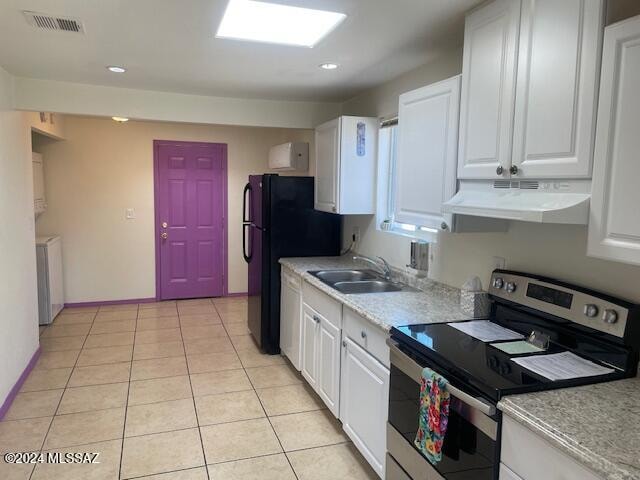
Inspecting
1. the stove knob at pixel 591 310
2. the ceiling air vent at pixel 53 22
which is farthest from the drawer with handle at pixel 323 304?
the ceiling air vent at pixel 53 22

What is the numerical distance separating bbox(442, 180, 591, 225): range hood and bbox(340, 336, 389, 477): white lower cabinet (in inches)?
34.5

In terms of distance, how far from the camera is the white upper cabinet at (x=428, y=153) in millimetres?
2242

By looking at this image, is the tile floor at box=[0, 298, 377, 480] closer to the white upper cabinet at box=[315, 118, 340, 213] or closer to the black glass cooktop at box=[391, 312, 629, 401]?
the black glass cooktop at box=[391, 312, 629, 401]

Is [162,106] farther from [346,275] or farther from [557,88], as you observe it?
[557,88]

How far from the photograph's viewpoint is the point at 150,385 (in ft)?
11.8

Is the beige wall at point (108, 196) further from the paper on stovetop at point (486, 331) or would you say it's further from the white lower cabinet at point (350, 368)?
the paper on stovetop at point (486, 331)

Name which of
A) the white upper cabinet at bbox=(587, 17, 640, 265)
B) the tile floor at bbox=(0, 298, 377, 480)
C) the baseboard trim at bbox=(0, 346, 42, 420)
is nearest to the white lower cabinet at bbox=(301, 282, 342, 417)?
the tile floor at bbox=(0, 298, 377, 480)

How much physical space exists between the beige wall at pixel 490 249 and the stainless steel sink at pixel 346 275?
7.6 inches

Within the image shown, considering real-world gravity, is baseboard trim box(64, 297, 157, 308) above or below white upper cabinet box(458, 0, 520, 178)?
below

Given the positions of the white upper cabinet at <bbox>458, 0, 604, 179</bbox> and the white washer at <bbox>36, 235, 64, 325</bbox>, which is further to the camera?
the white washer at <bbox>36, 235, 64, 325</bbox>

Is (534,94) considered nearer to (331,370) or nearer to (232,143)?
(331,370)

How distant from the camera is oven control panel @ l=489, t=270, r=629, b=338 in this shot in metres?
1.65

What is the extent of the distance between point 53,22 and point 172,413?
2.40 metres

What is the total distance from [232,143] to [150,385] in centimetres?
348
